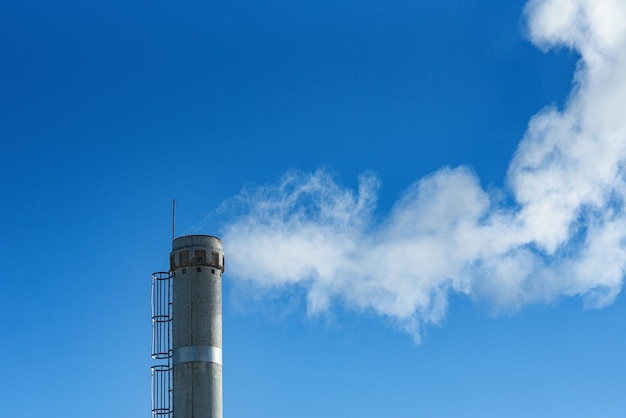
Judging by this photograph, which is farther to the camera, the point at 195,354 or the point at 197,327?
the point at 197,327

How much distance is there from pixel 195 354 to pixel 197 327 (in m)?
1.59

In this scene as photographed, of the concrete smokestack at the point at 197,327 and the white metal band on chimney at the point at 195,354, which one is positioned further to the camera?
the white metal band on chimney at the point at 195,354

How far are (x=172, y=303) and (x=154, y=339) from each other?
260 centimetres

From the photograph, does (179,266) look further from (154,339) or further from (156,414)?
(156,414)

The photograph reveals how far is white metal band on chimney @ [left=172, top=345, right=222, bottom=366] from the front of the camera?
6109 centimetres

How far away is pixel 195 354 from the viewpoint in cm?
6109

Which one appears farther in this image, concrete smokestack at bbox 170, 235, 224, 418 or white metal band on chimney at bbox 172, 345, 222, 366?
white metal band on chimney at bbox 172, 345, 222, 366

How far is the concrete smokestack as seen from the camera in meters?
60.7

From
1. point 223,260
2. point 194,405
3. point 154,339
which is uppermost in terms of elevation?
point 223,260

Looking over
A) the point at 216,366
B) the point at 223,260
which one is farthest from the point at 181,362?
the point at 223,260

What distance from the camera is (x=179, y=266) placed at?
207 ft

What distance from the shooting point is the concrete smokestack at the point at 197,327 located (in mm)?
60719

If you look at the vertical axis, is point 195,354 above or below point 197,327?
below

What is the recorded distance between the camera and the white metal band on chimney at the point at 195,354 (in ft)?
200
